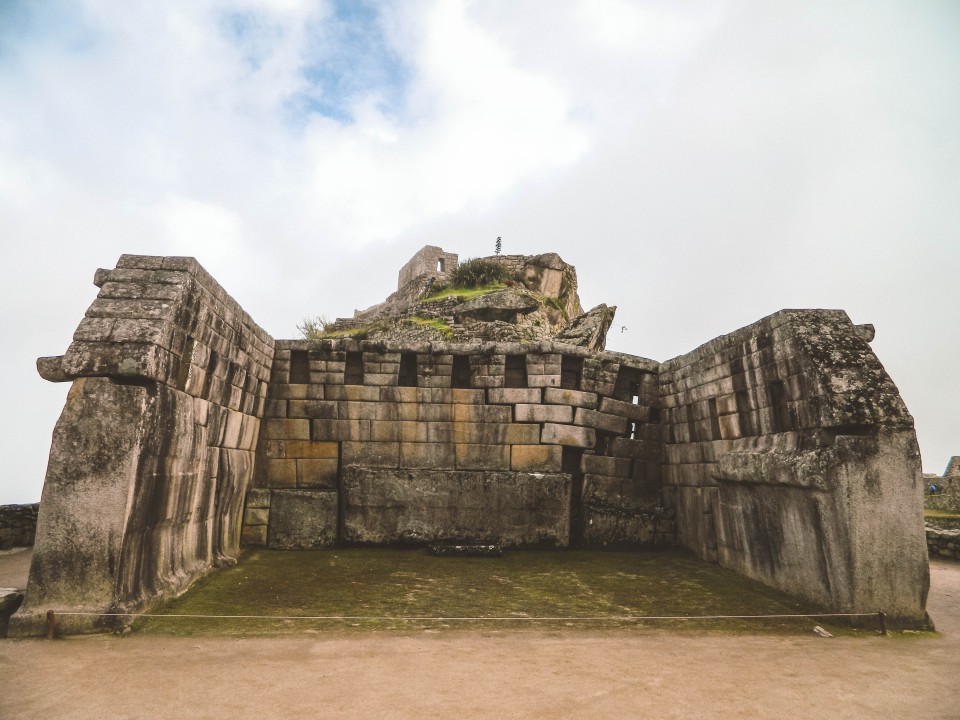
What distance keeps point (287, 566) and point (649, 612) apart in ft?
14.3

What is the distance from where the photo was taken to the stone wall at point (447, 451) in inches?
324

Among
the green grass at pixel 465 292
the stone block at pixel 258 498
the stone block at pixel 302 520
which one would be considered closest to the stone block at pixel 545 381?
the stone block at pixel 302 520

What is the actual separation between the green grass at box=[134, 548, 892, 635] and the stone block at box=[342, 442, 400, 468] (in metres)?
1.25

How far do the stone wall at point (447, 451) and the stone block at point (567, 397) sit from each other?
19 millimetres

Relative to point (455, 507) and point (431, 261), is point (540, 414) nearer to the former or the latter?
point (455, 507)

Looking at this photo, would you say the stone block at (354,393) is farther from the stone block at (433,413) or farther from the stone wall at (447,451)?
the stone block at (433,413)

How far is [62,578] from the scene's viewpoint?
4645mm

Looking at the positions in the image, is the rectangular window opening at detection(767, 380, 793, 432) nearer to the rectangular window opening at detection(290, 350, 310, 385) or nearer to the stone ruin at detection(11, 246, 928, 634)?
the stone ruin at detection(11, 246, 928, 634)

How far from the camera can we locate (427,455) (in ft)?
27.9

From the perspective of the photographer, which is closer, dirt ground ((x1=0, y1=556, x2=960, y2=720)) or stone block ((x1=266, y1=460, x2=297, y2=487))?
dirt ground ((x1=0, y1=556, x2=960, y2=720))

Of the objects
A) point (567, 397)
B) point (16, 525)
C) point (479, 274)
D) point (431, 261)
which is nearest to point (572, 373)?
point (567, 397)

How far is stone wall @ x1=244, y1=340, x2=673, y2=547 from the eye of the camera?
8.24 m

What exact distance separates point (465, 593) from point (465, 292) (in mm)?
17208

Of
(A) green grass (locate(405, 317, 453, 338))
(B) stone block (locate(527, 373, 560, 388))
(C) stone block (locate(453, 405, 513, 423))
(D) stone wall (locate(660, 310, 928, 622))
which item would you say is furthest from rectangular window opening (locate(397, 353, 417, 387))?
(A) green grass (locate(405, 317, 453, 338))
